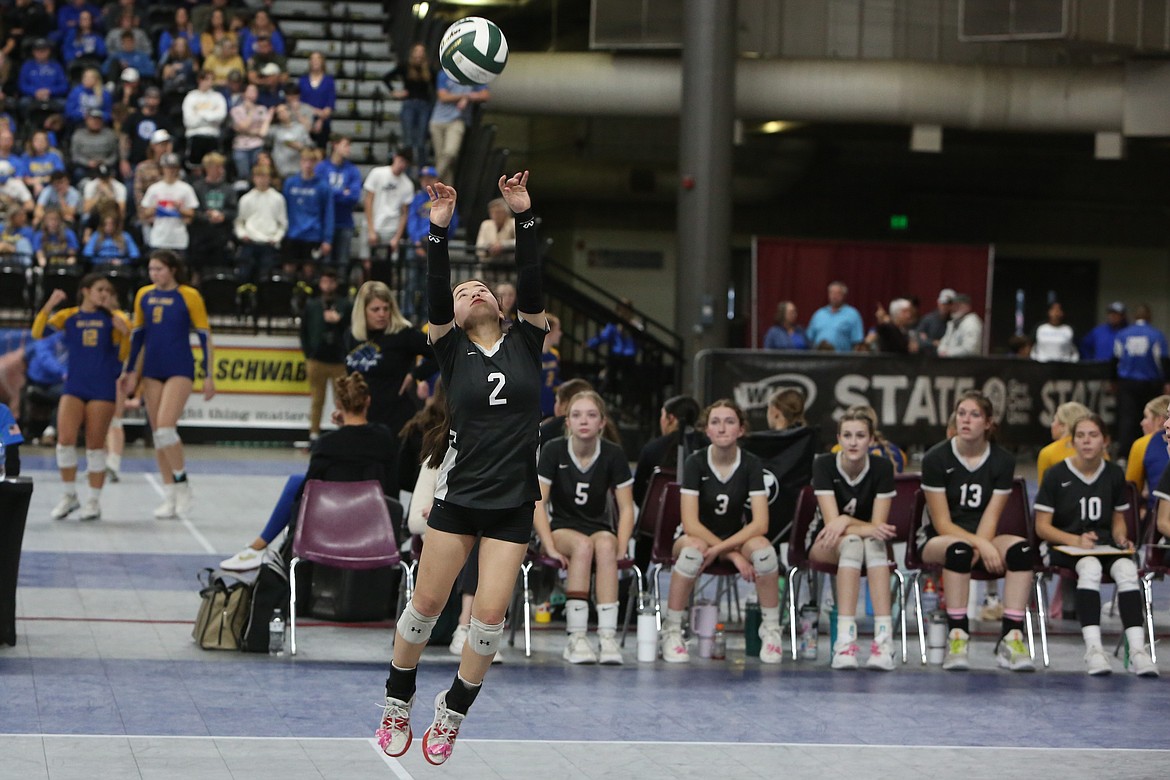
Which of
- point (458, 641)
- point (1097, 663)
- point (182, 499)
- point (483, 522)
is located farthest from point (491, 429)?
point (182, 499)

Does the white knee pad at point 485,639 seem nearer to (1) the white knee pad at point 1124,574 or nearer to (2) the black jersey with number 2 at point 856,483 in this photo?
(2) the black jersey with number 2 at point 856,483

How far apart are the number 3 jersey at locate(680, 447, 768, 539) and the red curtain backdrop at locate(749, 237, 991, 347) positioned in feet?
55.7

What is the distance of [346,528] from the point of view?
30.7 ft

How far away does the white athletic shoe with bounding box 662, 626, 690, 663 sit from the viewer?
9117mm

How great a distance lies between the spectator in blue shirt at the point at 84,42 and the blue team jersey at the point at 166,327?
10.9m

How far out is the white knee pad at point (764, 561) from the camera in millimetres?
9172

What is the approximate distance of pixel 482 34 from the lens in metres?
7.53

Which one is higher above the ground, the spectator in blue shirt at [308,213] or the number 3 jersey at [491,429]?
the spectator in blue shirt at [308,213]

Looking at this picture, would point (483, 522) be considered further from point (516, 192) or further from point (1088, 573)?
point (1088, 573)

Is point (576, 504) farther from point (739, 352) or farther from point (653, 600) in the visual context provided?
point (739, 352)

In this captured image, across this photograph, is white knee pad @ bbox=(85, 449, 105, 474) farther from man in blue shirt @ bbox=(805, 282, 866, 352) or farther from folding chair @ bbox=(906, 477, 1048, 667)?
man in blue shirt @ bbox=(805, 282, 866, 352)

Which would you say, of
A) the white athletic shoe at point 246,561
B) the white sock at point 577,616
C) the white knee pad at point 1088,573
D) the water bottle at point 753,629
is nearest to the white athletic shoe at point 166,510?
the white athletic shoe at point 246,561

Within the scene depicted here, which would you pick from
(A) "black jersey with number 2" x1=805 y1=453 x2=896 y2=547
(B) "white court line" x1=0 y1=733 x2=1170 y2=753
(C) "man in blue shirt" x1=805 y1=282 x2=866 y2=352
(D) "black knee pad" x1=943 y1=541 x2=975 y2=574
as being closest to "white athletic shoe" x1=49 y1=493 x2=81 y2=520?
(A) "black jersey with number 2" x1=805 y1=453 x2=896 y2=547

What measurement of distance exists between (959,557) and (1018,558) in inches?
15.5
